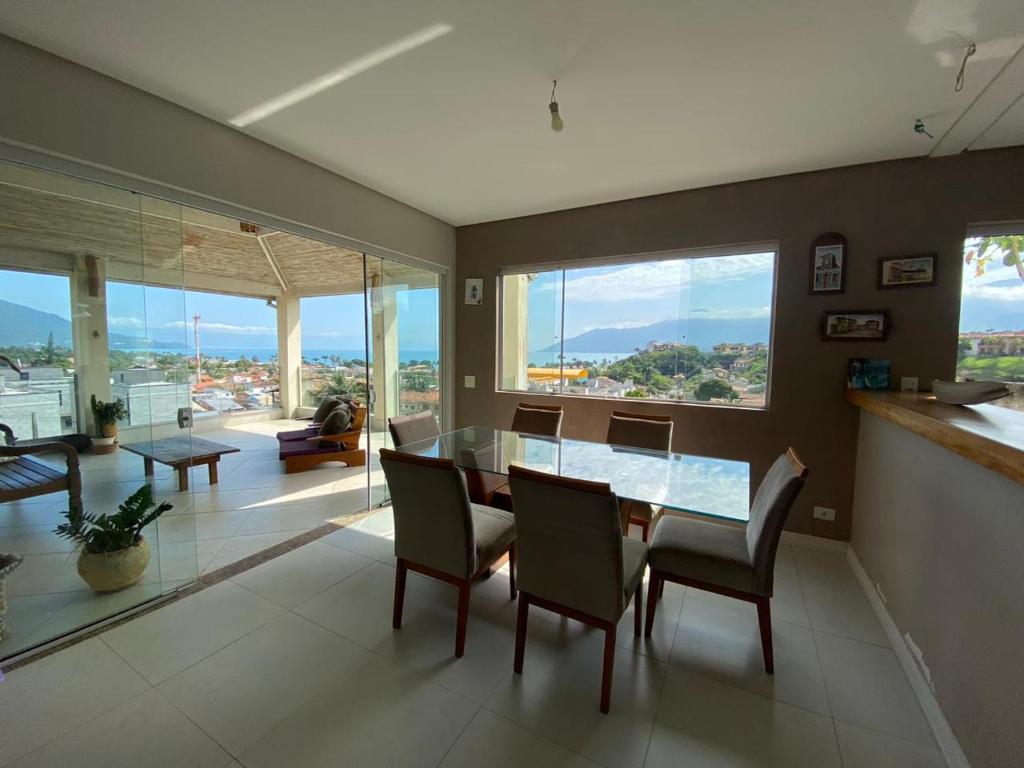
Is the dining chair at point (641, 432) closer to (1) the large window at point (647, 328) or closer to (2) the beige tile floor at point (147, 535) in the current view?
(1) the large window at point (647, 328)

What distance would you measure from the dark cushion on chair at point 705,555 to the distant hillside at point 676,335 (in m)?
1.76

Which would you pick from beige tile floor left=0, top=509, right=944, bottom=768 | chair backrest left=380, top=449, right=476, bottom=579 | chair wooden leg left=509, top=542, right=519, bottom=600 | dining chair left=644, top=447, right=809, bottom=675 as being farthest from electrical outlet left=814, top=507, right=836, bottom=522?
chair backrest left=380, top=449, right=476, bottom=579

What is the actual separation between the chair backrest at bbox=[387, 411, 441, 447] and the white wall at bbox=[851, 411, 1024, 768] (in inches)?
110

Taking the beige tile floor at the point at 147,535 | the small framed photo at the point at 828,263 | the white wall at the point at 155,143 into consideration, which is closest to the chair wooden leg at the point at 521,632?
the beige tile floor at the point at 147,535

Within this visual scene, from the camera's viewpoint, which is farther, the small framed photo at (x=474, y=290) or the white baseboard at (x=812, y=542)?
the small framed photo at (x=474, y=290)

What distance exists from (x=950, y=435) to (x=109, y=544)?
3.96 metres

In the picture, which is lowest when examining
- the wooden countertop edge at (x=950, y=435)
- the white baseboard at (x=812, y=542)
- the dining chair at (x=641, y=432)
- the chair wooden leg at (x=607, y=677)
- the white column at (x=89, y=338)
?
the white baseboard at (x=812, y=542)

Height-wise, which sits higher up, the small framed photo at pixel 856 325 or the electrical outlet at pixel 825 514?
the small framed photo at pixel 856 325

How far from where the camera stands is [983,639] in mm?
1224

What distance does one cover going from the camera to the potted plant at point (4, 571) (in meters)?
1.78

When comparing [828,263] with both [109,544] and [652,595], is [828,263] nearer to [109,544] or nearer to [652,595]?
[652,595]

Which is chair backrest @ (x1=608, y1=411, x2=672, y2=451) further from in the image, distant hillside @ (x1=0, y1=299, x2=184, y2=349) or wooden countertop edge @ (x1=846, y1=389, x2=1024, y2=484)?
distant hillside @ (x1=0, y1=299, x2=184, y2=349)

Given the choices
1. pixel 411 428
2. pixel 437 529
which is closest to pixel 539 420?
pixel 411 428

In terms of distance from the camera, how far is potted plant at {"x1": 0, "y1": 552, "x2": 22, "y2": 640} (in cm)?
178
